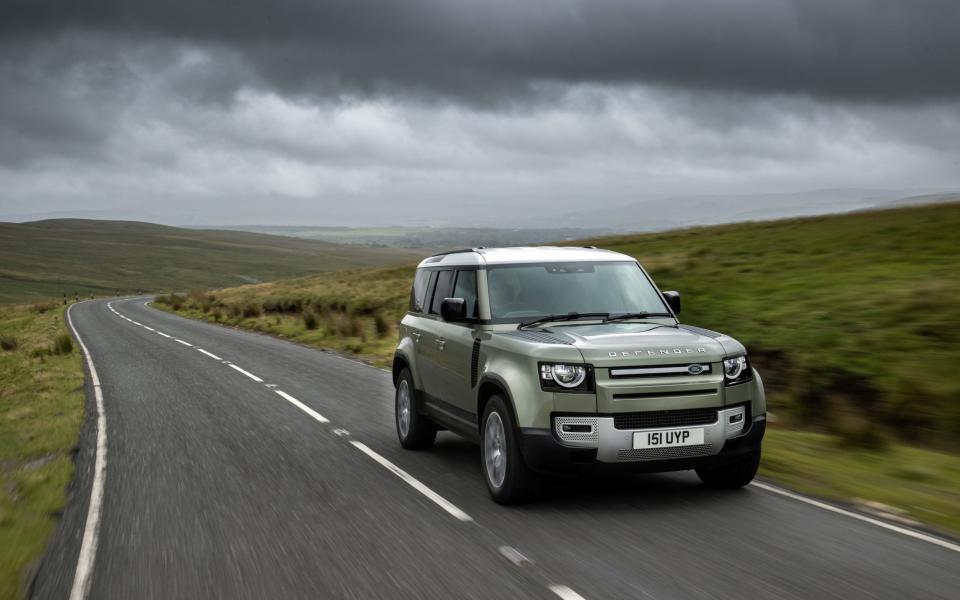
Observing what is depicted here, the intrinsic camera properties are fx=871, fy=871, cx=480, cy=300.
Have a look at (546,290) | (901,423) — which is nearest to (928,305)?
(901,423)

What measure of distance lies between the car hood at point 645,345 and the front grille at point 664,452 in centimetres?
63

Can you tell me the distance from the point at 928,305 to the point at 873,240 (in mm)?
9955

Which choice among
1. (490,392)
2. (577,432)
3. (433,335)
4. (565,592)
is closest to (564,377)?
(577,432)

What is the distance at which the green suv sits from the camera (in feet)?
20.6

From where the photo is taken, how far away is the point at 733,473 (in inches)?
279

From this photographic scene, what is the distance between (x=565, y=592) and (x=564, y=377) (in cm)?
192

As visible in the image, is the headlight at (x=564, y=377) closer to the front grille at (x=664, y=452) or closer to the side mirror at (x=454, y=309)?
the front grille at (x=664, y=452)

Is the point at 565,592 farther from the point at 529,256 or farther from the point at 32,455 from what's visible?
the point at 32,455

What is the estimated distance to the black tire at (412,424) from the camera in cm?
922

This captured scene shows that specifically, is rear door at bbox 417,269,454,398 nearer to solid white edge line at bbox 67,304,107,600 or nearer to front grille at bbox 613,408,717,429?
front grille at bbox 613,408,717,429

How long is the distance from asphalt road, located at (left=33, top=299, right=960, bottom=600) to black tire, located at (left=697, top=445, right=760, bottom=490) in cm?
12

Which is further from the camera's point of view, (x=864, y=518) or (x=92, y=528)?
(x=92, y=528)

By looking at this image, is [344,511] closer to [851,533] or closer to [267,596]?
[267,596]

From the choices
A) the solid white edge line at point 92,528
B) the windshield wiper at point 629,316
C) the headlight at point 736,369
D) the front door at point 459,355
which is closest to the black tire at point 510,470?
the front door at point 459,355
